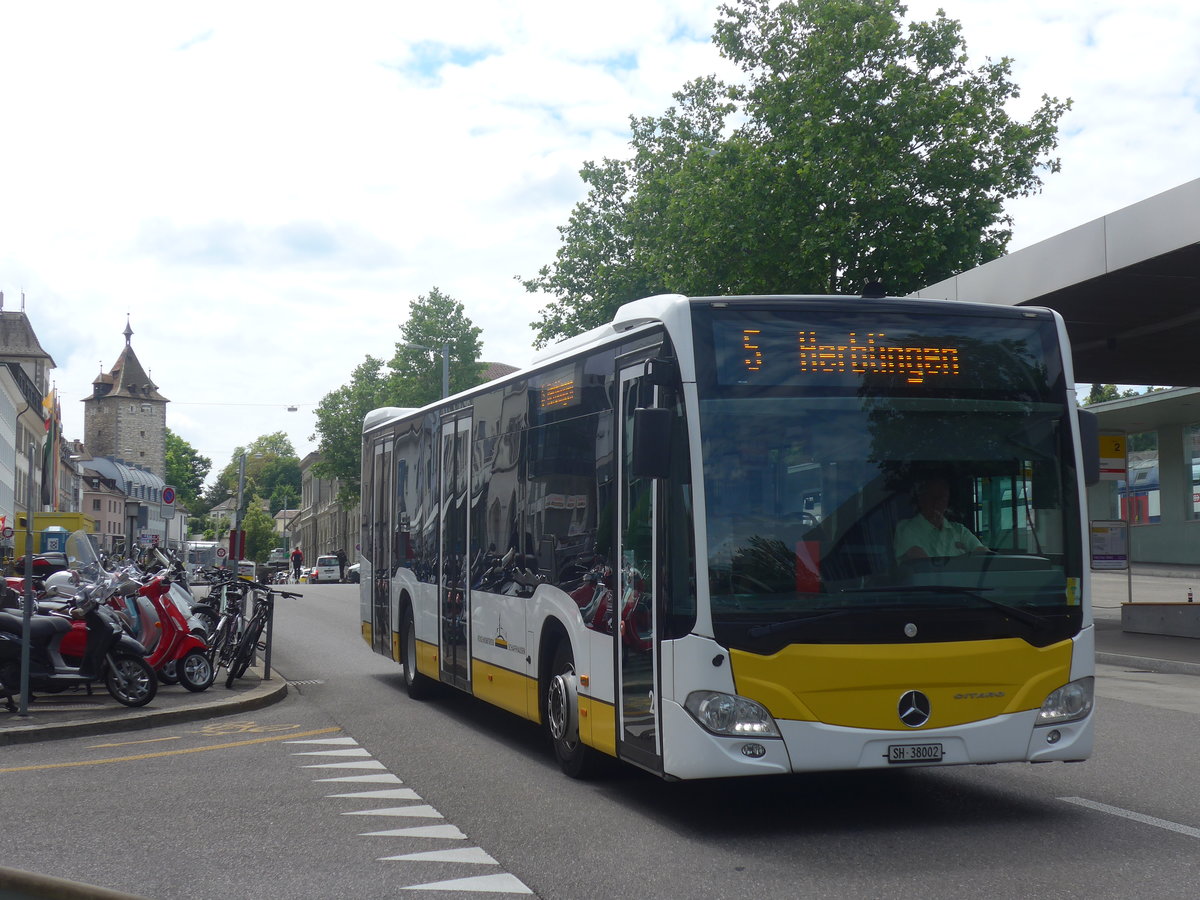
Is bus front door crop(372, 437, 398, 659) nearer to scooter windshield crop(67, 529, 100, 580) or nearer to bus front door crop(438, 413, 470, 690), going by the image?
bus front door crop(438, 413, 470, 690)

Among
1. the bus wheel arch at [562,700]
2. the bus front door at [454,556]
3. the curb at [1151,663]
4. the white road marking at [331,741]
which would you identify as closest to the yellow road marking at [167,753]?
the white road marking at [331,741]

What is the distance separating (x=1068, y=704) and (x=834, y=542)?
5.16ft

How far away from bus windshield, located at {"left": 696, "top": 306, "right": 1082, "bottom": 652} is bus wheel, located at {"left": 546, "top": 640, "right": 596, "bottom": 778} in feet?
6.87

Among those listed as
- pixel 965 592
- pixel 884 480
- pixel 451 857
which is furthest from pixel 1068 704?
pixel 451 857

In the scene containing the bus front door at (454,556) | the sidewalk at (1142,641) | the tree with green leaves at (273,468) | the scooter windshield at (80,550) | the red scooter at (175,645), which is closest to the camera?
the bus front door at (454,556)

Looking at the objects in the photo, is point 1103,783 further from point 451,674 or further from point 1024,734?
point 451,674

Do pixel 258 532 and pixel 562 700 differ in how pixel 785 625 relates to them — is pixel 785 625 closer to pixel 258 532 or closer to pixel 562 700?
pixel 562 700

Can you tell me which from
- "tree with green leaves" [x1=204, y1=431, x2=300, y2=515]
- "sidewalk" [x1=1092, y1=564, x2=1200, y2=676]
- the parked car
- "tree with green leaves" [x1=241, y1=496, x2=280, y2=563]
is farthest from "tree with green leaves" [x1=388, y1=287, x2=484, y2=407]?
"tree with green leaves" [x1=204, y1=431, x2=300, y2=515]

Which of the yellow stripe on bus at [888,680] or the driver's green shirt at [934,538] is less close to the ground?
the driver's green shirt at [934,538]

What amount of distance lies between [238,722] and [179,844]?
5.75 m

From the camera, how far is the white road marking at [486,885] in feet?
19.9

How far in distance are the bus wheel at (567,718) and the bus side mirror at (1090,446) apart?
326 centimetres

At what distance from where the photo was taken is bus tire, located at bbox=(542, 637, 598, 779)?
9.00 metres

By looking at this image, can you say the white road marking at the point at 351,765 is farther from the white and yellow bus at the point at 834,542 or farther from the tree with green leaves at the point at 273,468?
the tree with green leaves at the point at 273,468
